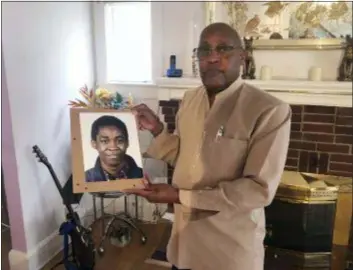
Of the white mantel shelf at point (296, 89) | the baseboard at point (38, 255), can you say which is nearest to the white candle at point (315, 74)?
the white mantel shelf at point (296, 89)

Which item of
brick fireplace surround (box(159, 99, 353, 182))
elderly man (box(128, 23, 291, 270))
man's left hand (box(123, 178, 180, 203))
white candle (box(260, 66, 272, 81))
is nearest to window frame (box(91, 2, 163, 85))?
white candle (box(260, 66, 272, 81))

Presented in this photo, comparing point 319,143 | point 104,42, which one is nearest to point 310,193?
point 319,143

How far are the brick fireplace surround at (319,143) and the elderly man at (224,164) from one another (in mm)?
1083

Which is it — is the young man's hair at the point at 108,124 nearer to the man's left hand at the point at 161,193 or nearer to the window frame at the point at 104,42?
the man's left hand at the point at 161,193

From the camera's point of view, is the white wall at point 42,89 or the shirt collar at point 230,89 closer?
the shirt collar at point 230,89

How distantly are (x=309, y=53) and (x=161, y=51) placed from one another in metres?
0.90

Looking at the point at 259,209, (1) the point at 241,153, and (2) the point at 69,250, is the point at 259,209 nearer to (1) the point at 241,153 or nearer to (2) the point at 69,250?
(1) the point at 241,153

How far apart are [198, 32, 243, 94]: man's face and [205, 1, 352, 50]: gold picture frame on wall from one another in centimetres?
109

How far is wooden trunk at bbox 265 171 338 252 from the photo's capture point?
196cm

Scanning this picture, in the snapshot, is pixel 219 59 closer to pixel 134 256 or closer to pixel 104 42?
pixel 134 256

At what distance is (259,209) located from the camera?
0.95m

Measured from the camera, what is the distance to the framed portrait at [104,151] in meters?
1.02

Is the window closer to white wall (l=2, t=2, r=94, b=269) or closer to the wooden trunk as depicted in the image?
white wall (l=2, t=2, r=94, b=269)

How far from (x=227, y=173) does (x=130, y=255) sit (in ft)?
4.31
